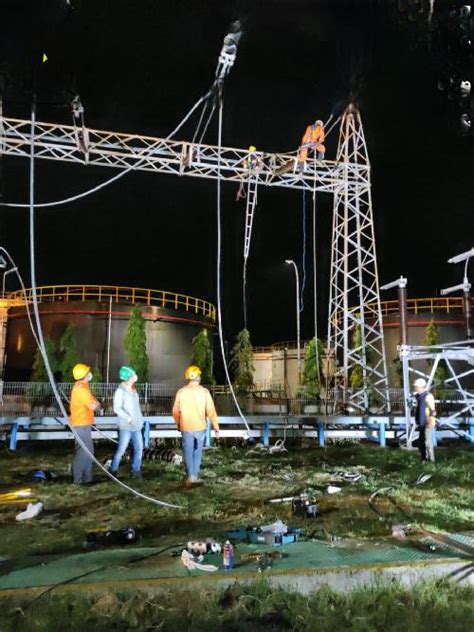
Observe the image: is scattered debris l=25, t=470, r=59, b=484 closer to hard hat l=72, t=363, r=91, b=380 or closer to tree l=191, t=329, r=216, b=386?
hard hat l=72, t=363, r=91, b=380

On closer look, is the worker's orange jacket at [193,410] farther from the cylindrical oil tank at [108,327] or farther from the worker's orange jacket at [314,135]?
the cylindrical oil tank at [108,327]

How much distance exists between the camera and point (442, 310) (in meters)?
32.1

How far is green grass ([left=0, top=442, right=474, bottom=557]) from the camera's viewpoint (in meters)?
5.71

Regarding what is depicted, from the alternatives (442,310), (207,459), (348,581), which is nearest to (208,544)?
(348,581)

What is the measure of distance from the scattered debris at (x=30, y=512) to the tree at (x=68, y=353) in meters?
18.8

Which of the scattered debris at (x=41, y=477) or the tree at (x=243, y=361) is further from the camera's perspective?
the tree at (x=243, y=361)

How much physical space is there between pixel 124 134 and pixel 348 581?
14.2 metres

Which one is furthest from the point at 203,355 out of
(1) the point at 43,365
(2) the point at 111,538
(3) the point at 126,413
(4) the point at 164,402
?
(2) the point at 111,538

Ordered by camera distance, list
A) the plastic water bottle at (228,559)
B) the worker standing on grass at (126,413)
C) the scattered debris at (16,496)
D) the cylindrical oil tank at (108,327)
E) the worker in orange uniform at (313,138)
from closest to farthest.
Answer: the plastic water bottle at (228,559) < the scattered debris at (16,496) < the worker standing on grass at (126,413) < the worker in orange uniform at (313,138) < the cylindrical oil tank at (108,327)

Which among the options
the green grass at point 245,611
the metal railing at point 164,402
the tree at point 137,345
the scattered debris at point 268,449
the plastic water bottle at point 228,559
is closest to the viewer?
the green grass at point 245,611

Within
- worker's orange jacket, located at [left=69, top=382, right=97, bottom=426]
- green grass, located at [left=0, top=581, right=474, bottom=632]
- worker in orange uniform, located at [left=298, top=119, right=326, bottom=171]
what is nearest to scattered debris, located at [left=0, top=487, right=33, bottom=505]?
worker's orange jacket, located at [left=69, top=382, right=97, bottom=426]

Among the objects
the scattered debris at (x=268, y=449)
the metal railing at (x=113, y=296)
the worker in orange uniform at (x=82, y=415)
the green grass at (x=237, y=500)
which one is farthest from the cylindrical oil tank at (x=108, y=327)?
the worker in orange uniform at (x=82, y=415)

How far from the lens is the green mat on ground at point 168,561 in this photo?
13.4ft

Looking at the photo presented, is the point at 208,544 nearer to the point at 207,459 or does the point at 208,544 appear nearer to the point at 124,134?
the point at 207,459
